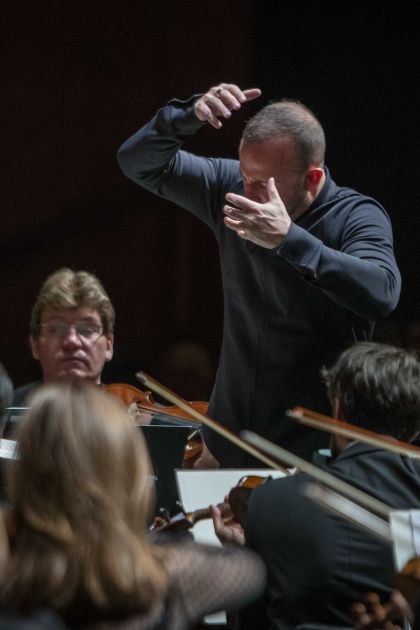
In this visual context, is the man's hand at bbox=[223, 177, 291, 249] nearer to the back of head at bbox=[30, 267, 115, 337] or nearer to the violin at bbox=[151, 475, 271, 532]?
the violin at bbox=[151, 475, 271, 532]

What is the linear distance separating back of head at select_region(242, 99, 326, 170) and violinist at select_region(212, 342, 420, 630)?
0.71 m

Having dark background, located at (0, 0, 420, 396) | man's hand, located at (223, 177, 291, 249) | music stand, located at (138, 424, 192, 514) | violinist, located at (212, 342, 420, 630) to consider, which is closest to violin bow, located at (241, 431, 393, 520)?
violinist, located at (212, 342, 420, 630)

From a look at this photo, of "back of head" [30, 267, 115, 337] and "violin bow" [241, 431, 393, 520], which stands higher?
"violin bow" [241, 431, 393, 520]

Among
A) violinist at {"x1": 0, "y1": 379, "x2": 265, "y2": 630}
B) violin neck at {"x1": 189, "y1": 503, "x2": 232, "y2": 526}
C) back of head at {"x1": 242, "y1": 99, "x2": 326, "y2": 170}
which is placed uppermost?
back of head at {"x1": 242, "y1": 99, "x2": 326, "y2": 170}

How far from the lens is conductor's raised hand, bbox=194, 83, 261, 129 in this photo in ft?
8.61

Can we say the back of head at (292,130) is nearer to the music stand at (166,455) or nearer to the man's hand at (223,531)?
the music stand at (166,455)

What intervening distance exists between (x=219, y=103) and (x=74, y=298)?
752 mm

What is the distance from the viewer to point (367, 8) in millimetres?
3777

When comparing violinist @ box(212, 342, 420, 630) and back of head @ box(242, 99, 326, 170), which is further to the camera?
back of head @ box(242, 99, 326, 170)

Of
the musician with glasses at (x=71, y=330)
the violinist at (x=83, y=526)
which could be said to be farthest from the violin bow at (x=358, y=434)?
the musician with glasses at (x=71, y=330)

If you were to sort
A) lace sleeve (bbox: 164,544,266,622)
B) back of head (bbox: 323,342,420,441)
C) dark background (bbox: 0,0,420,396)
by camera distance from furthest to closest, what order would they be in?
1. dark background (bbox: 0,0,420,396)
2. back of head (bbox: 323,342,420,441)
3. lace sleeve (bbox: 164,544,266,622)

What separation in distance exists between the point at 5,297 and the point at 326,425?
2.16 metres

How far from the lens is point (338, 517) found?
6.65ft

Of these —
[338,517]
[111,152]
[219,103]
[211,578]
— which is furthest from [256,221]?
[111,152]
